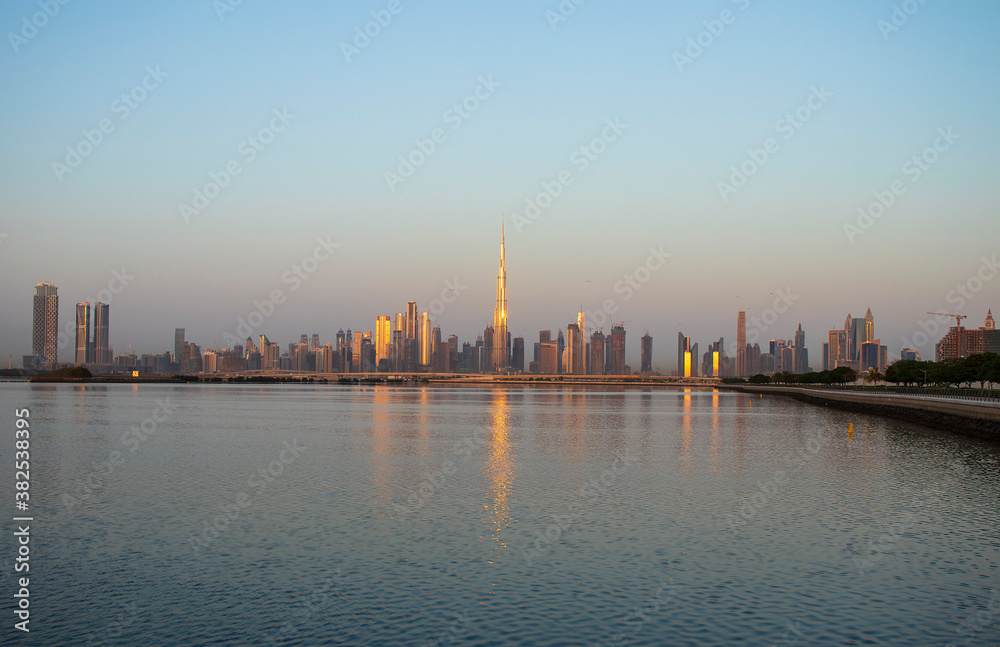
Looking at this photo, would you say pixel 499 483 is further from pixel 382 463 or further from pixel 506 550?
pixel 506 550

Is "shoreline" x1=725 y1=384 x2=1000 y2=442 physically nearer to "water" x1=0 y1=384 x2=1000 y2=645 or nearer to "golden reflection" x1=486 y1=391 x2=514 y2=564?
"water" x1=0 y1=384 x2=1000 y2=645

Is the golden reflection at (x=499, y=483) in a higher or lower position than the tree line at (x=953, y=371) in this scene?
lower

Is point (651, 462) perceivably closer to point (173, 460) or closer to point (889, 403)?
point (173, 460)

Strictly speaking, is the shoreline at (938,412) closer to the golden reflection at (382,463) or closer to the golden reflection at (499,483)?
the golden reflection at (499,483)

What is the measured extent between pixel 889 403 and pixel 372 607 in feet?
264

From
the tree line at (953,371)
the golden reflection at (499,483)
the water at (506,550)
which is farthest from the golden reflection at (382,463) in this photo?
the tree line at (953,371)

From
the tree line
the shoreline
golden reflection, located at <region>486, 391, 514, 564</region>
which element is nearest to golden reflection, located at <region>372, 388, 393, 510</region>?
golden reflection, located at <region>486, 391, 514, 564</region>

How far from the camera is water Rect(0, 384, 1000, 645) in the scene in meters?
13.0

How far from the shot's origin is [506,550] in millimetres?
18156

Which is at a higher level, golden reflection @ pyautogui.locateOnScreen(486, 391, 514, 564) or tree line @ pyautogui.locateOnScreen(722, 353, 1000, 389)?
tree line @ pyautogui.locateOnScreen(722, 353, 1000, 389)

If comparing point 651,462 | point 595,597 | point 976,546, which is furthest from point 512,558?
point 651,462

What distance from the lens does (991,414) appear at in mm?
51500

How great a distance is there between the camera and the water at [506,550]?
511 inches

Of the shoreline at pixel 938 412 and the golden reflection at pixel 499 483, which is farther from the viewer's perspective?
the shoreline at pixel 938 412
